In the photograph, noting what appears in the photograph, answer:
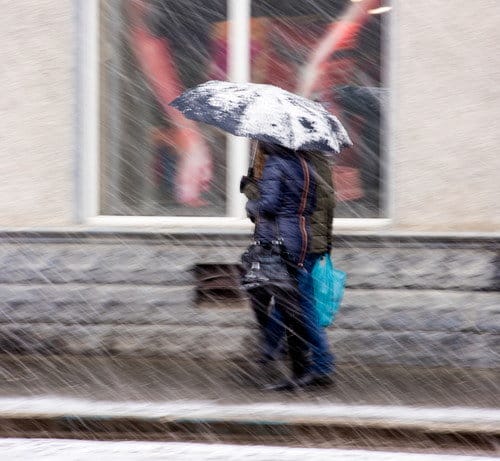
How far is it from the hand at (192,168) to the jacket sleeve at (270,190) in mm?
2137

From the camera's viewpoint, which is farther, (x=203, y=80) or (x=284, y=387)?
(x=203, y=80)

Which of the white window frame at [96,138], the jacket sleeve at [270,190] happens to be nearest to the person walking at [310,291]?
the jacket sleeve at [270,190]

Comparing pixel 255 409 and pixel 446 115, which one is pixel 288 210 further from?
pixel 446 115

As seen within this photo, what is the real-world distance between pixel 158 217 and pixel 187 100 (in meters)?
2.25

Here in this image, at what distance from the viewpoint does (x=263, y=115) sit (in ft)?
22.1

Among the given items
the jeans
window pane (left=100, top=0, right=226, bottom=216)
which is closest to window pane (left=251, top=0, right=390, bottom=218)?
window pane (left=100, top=0, right=226, bottom=216)

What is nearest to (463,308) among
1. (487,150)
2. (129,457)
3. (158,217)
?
(487,150)

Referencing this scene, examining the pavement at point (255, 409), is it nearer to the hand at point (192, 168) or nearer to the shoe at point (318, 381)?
the shoe at point (318, 381)

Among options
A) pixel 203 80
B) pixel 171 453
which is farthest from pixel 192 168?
pixel 171 453

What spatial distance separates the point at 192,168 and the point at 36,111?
1.36 meters

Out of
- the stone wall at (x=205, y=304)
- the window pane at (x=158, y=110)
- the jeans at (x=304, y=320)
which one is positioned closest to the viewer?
the jeans at (x=304, y=320)

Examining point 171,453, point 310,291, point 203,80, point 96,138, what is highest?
point 203,80

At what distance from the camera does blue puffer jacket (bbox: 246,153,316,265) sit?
22.9 ft

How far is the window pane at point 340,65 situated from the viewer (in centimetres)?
874
